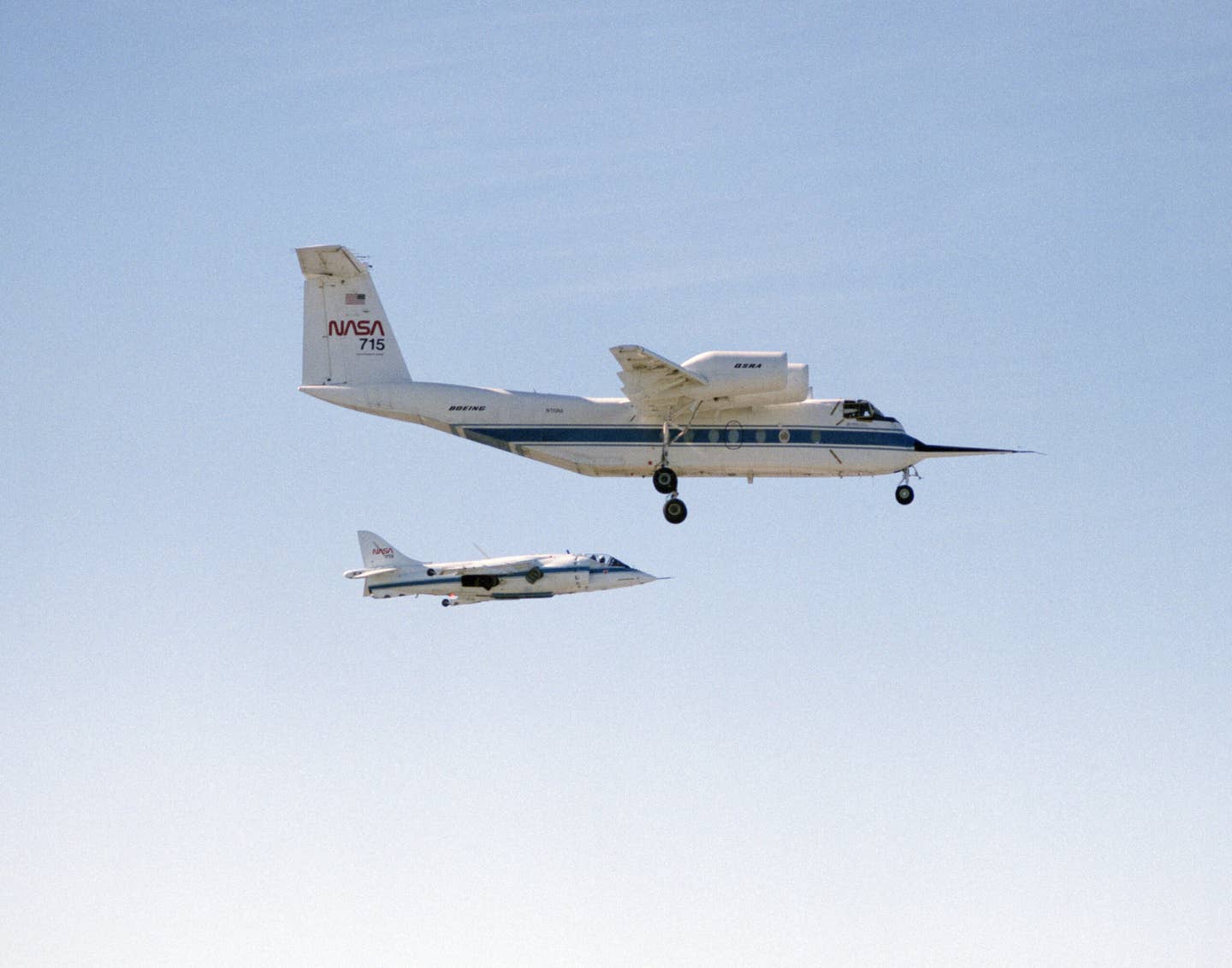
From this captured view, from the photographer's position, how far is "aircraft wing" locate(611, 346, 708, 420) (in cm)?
4816

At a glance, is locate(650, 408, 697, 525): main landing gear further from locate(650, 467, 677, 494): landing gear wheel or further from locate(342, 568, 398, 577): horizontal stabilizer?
locate(342, 568, 398, 577): horizontal stabilizer

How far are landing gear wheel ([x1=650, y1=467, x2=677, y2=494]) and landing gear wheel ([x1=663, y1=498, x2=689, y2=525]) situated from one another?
0.36 meters

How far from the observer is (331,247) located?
52.0m

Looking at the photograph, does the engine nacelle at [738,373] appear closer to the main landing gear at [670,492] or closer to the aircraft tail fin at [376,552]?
the main landing gear at [670,492]

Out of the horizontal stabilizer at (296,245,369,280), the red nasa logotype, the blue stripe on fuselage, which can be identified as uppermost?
the horizontal stabilizer at (296,245,369,280)

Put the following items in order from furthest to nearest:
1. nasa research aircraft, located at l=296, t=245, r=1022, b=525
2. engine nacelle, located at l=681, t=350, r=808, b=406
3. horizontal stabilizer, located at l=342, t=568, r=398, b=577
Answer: horizontal stabilizer, located at l=342, t=568, r=398, b=577 → nasa research aircraft, located at l=296, t=245, r=1022, b=525 → engine nacelle, located at l=681, t=350, r=808, b=406

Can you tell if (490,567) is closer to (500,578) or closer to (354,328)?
(500,578)

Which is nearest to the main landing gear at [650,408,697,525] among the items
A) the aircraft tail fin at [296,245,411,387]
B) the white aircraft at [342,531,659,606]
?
the aircraft tail fin at [296,245,411,387]

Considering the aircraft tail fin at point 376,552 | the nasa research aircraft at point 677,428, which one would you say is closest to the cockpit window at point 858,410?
the nasa research aircraft at point 677,428

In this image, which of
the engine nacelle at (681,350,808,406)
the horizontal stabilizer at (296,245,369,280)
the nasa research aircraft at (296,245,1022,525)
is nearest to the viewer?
the engine nacelle at (681,350,808,406)

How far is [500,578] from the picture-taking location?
75.1 m

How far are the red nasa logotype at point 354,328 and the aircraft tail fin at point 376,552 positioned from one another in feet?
99.6

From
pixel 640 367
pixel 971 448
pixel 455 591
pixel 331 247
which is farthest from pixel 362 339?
pixel 455 591

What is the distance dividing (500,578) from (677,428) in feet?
86.0
